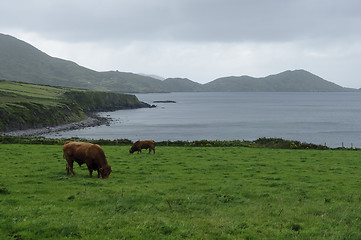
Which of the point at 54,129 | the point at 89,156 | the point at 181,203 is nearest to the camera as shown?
the point at 181,203

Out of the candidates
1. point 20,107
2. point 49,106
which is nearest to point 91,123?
point 49,106

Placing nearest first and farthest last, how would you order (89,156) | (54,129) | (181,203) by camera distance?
(181,203) < (89,156) < (54,129)

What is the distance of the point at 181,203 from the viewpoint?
14930 millimetres

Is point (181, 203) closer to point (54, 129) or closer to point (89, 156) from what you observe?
point (89, 156)

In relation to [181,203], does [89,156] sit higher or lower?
higher

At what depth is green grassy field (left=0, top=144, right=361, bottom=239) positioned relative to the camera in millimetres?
10539

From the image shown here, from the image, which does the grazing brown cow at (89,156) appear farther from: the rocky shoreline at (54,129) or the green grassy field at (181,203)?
the rocky shoreline at (54,129)

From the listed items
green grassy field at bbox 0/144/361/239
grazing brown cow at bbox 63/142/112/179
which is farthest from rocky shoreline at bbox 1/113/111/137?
grazing brown cow at bbox 63/142/112/179

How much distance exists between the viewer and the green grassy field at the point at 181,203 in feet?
34.6

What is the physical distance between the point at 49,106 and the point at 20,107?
14211 mm

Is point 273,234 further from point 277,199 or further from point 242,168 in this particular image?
point 242,168

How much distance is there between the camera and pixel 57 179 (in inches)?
780

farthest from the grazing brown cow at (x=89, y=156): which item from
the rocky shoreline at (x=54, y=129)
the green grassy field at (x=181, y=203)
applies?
the rocky shoreline at (x=54, y=129)

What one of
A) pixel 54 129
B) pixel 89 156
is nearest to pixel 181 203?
pixel 89 156
